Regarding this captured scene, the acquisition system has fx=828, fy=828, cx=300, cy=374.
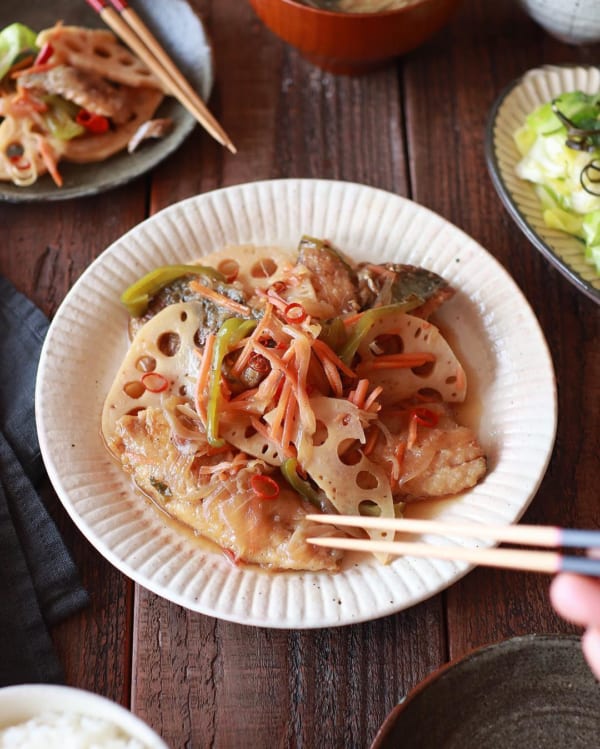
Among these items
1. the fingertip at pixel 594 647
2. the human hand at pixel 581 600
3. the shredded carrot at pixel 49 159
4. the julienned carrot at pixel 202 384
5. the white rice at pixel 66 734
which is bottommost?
the white rice at pixel 66 734

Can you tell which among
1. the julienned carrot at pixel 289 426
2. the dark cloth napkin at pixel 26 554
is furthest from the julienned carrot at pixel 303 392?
the dark cloth napkin at pixel 26 554

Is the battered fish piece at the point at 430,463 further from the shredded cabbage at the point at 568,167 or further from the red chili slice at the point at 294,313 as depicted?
the shredded cabbage at the point at 568,167

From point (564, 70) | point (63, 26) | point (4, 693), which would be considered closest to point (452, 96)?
point (564, 70)

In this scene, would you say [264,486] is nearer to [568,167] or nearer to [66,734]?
[66,734]

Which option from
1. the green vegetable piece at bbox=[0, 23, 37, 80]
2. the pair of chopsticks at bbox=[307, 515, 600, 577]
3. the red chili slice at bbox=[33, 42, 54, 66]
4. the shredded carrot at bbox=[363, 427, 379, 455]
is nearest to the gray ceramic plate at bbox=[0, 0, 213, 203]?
the green vegetable piece at bbox=[0, 23, 37, 80]

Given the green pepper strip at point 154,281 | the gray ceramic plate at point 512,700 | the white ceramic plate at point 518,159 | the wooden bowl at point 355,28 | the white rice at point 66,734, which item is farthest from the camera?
the wooden bowl at point 355,28

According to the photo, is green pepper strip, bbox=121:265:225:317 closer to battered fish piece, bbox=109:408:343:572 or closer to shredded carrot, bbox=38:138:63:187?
battered fish piece, bbox=109:408:343:572

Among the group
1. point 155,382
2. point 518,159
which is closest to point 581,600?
point 155,382
